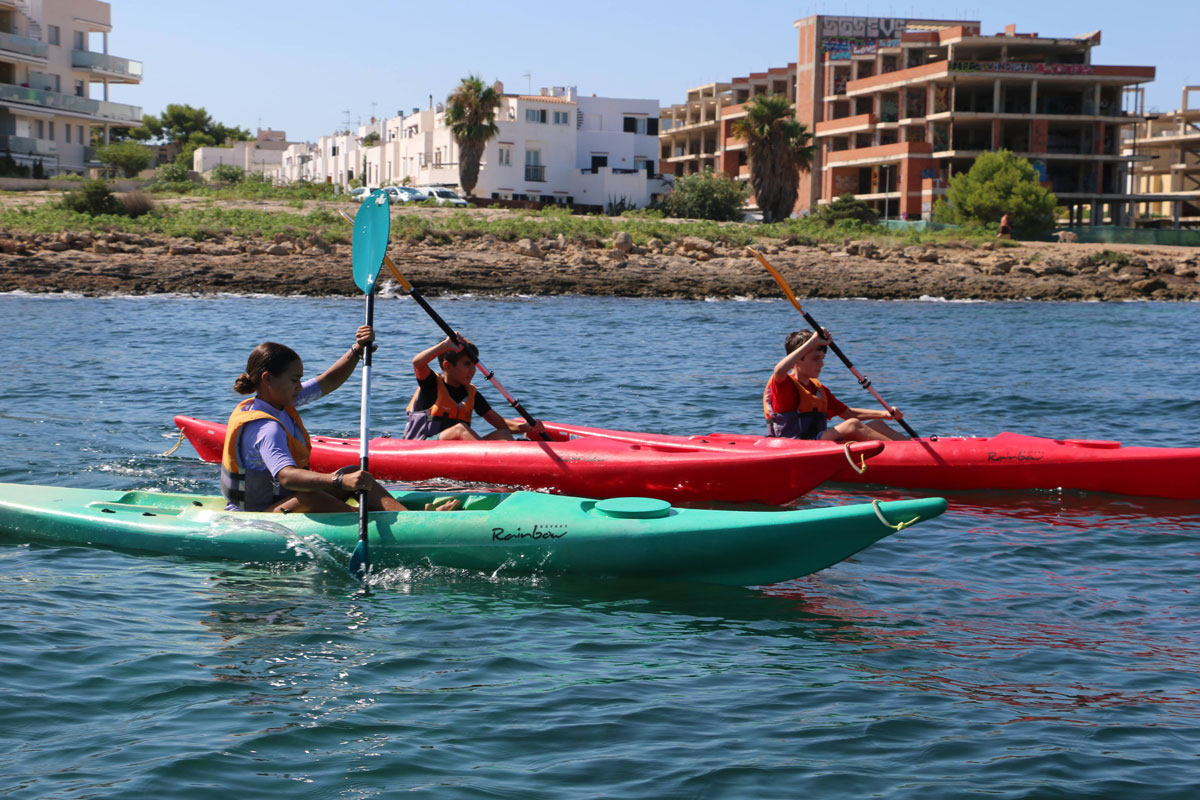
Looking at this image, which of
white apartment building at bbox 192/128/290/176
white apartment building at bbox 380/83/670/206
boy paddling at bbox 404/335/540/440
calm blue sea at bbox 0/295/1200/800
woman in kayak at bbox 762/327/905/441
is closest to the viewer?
calm blue sea at bbox 0/295/1200/800

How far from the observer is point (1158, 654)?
5562 millimetres

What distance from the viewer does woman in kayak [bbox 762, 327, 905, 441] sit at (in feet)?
29.1

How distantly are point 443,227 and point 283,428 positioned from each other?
27507 millimetres

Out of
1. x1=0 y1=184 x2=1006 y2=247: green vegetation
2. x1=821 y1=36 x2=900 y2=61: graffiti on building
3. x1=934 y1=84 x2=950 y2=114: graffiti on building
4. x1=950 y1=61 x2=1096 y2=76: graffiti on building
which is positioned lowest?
x1=0 y1=184 x2=1006 y2=247: green vegetation

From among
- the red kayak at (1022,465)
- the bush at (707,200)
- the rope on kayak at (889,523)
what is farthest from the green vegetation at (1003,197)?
the rope on kayak at (889,523)

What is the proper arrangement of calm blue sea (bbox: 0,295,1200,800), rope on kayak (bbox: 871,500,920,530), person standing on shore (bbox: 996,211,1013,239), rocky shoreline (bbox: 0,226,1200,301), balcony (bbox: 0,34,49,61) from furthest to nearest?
balcony (bbox: 0,34,49,61) < person standing on shore (bbox: 996,211,1013,239) < rocky shoreline (bbox: 0,226,1200,301) < rope on kayak (bbox: 871,500,920,530) < calm blue sea (bbox: 0,295,1200,800)

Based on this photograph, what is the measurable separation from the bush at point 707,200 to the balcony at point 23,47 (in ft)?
81.8

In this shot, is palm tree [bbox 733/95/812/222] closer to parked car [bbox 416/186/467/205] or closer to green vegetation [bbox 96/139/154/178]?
parked car [bbox 416/186/467/205]

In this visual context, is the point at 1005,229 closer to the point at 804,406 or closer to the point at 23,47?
the point at 804,406

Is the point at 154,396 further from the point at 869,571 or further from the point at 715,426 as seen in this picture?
the point at 869,571

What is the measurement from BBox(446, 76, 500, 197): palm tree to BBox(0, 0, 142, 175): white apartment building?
14571 mm

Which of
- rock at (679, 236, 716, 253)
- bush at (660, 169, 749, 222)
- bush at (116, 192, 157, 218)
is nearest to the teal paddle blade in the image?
rock at (679, 236, 716, 253)

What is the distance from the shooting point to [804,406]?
29.7 feet

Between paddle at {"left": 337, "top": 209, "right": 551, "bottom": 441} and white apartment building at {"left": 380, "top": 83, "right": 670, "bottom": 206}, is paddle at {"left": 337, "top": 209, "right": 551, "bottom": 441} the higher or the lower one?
the lower one
